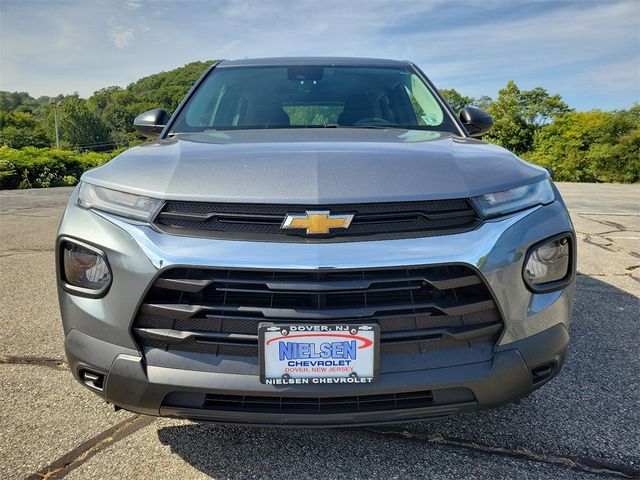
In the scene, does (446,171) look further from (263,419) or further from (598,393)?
(598,393)

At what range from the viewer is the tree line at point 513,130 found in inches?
1033

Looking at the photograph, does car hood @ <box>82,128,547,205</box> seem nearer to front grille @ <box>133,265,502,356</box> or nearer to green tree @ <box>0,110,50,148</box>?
front grille @ <box>133,265,502,356</box>

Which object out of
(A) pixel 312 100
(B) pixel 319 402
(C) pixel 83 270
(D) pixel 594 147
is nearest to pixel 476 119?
(A) pixel 312 100

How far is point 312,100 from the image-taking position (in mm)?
2877

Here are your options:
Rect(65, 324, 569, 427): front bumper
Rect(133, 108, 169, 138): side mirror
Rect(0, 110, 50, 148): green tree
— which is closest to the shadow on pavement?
Rect(65, 324, 569, 427): front bumper

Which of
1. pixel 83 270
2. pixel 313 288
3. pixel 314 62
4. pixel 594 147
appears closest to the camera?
pixel 313 288

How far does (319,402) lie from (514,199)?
933 mm

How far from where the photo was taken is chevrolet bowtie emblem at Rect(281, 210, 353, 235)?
1516 millimetres

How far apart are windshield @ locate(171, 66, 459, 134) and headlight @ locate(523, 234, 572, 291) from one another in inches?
42.3

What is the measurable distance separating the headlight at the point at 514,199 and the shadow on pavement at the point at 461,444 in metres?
0.90

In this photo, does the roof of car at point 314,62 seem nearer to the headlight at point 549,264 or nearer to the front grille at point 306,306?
the headlight at point 549,264

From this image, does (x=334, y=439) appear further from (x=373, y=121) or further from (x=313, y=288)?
(x=373, y=121)

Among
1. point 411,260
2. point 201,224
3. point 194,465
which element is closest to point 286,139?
point 201,224

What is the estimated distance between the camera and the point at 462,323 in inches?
61.1
